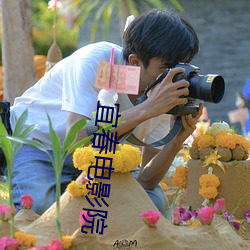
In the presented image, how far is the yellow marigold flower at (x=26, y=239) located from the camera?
1.99 m

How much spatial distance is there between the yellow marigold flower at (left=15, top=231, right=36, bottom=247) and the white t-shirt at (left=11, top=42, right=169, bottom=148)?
2.53 ft

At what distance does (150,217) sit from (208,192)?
1145 mm

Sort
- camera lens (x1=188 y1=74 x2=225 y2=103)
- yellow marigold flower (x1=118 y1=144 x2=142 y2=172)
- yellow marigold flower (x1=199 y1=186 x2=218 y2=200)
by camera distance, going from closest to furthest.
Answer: yellow marigold flower (x1=118 y1=144 x2=142 y2=172) → camera lens (x1=188 y1=74 x2=225 y2=103) → yellow marigold flower (x1=199 y1=186 x2=218 y2=200)

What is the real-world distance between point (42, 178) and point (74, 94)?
17.9 inches

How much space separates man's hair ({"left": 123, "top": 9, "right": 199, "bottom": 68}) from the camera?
106 inches

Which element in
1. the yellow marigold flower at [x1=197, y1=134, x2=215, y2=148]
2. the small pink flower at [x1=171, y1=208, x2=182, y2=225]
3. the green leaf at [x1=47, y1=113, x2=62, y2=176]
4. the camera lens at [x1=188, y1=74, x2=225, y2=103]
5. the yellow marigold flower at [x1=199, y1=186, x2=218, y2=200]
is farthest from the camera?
the yellow marigold flower at [x1=197, y1=134, x2=215, y2=148]

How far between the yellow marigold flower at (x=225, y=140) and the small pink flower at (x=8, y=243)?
1.48 m

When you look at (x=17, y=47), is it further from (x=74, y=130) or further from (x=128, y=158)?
(x=74, y=130)

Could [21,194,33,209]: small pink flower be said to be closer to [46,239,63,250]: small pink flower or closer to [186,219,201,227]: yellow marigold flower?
[46,239,63,250]: small pink flower

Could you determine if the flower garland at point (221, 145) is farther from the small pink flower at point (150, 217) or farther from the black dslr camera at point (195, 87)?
the small pink flower at point (150, 217)

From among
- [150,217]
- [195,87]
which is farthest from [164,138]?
[150,217]

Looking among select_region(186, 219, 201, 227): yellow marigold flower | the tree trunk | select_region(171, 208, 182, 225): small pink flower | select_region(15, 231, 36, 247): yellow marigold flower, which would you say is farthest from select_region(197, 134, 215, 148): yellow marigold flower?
the tree trunk

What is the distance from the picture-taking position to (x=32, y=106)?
3.06 metres

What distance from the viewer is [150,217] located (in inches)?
80.0
